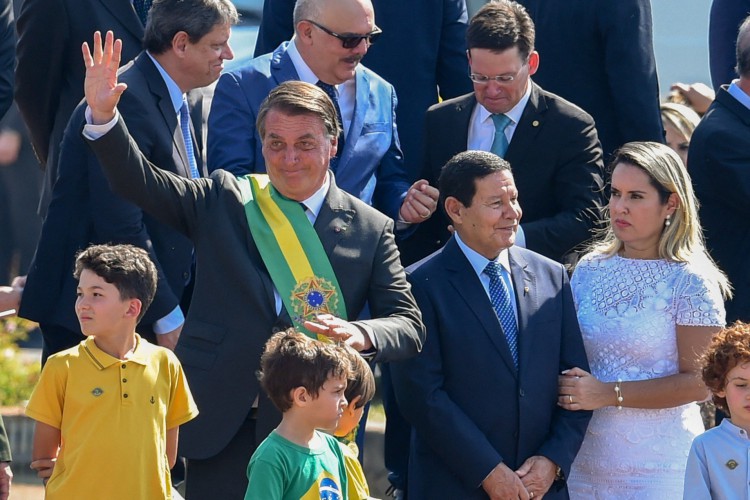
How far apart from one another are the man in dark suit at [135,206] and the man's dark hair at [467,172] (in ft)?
3.44

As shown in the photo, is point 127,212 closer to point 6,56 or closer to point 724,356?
point 6,56

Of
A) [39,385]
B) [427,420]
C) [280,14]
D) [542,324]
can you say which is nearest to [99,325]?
[39,385]

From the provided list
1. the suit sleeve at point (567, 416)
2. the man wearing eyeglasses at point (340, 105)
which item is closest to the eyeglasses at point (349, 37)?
the man wearing eyeglasses at point (340, 105)

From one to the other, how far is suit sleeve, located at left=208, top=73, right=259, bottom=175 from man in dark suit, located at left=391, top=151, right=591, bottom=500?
2.63 feet

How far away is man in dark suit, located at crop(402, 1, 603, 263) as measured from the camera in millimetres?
5672

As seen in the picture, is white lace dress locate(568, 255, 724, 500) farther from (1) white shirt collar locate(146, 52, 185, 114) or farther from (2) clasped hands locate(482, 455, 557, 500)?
(1) white shirt collar locate(146, 52, 185, 114)

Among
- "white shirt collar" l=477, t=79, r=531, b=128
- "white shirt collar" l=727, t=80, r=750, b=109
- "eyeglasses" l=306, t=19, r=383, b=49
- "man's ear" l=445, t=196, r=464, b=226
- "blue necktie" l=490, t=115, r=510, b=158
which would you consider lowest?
"man's ear" l=445, t=196, r=464, b=226

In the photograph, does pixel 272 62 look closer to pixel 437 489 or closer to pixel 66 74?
pixel 66 74

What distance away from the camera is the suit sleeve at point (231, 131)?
5.45 metres

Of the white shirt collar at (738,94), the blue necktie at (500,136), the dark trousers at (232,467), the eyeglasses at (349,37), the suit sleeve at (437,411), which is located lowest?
the dark trousers at (232,467)

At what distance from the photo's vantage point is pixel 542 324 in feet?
16.7

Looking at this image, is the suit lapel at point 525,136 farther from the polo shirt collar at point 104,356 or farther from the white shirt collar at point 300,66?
the polo shirt collar at point 104,356

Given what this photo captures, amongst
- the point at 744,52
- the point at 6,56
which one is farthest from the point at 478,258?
the point at 6,56

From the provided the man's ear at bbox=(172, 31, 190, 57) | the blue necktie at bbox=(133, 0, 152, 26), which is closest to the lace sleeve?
the man's ear at bbox=(172, 31, 190, 57)
